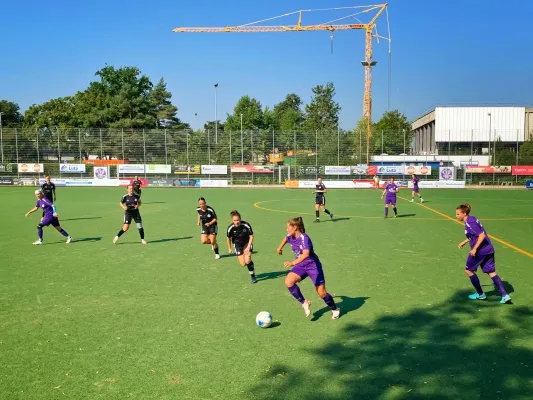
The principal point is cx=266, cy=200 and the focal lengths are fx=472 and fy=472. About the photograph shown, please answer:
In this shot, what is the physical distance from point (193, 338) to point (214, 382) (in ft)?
4.85

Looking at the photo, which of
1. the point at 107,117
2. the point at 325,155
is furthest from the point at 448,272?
the point at 107,117

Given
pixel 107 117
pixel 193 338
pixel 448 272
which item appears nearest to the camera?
pixel 193 338

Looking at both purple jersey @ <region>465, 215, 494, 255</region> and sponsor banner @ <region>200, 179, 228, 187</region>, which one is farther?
sponsor banner @ <region>200, 179, 228, 187</region>

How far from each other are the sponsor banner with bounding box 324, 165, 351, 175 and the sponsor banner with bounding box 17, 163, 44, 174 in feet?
105

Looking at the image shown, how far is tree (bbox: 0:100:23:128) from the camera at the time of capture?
93.7 m

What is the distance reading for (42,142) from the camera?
2151 inches

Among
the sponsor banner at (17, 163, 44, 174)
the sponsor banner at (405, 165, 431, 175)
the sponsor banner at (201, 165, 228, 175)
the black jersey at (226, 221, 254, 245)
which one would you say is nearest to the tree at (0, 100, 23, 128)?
the sponsor banner at (17, 163, 44, 174)

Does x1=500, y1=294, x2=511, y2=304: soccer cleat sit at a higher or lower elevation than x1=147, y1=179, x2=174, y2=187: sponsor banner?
lower

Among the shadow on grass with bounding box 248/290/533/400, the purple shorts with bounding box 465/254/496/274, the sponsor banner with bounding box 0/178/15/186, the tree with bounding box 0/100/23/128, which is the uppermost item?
the tree with bounding box 0/100/23/128

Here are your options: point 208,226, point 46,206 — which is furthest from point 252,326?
point 46,206

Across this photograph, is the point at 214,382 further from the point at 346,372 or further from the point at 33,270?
the point at 33,270

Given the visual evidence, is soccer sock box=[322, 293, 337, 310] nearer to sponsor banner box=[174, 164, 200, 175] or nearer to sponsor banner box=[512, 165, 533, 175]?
sponsor banner box=[174, 164, 200, 175]

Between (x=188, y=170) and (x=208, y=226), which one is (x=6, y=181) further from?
(x=208, y=226)

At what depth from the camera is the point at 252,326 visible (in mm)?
7707
